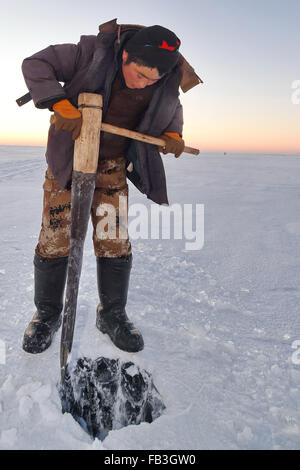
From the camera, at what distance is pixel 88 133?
4.79ft

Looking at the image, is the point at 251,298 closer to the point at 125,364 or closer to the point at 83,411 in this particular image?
the point at 125,364

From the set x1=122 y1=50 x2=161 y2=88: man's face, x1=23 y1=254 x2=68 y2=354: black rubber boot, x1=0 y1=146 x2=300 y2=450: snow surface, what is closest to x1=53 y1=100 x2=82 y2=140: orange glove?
x1=122 y1=50 x2=161 y2=88: man's face

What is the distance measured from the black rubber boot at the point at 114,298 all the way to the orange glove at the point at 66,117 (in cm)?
81

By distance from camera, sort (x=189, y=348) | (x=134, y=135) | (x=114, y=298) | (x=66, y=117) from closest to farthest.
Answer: (x=66, y=117) → (x=134, y=135) → (x=189, y=348) → (x=114, y=298)

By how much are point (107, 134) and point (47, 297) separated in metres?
1.00

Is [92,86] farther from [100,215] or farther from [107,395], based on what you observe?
[107,395]

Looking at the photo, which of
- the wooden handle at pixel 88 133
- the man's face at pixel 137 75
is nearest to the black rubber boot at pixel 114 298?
the wooden handle at pixel 88 133

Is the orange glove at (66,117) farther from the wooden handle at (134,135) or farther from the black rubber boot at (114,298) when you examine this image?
the black rubber boot at (114,298)

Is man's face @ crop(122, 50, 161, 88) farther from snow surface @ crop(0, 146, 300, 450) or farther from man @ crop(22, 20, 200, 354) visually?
snow surface @ crop(0, 146, 300, 450)

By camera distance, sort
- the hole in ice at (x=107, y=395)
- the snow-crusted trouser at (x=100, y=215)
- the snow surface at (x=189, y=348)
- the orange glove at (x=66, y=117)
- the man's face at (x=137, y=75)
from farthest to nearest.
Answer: the snow-crusted trouser at (x=100, y=215), the hole in ice at (x=107, y=395), the man's face at (x=137, y=75), the orange glove at (x=66, y=117), the snow surface at (x=189, y=348)

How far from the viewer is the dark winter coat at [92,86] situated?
1478 millimetres

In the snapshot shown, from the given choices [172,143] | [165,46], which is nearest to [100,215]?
[172,143]

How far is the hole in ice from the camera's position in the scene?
5.28 ft
